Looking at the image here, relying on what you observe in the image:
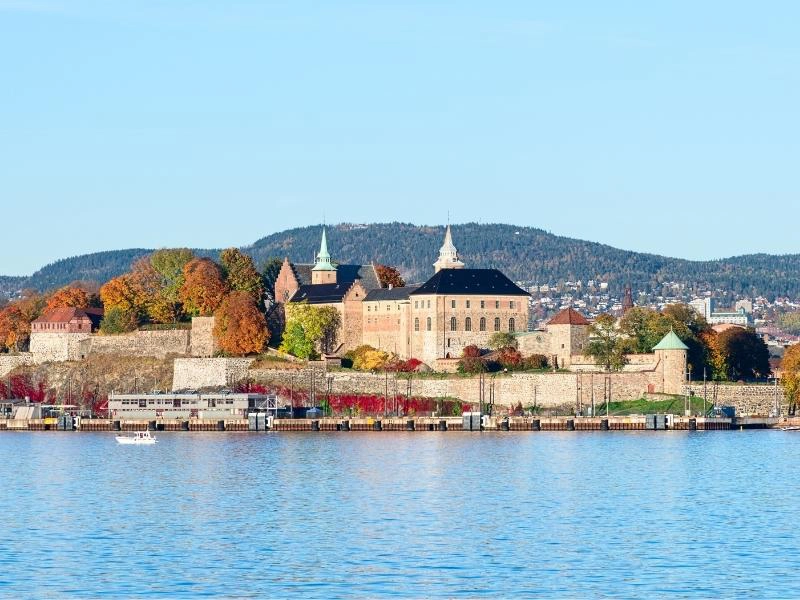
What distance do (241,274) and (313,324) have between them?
366 inches

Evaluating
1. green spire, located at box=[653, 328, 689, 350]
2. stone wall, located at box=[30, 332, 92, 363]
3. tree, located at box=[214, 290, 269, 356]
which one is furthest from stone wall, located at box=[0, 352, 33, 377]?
green spire, located at box=[653, 328, 689, 350]

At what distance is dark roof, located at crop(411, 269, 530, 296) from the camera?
10075 centimetres

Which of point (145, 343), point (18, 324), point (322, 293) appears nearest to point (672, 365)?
point (322, 293)

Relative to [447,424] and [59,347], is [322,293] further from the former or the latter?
[447,424]

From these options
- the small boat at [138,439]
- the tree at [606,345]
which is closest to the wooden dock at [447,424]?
the tree at [606,345]

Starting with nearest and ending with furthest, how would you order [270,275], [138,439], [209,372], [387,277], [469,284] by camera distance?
1. [138,439]
2. [469,284]
3. [209,372]
4. [387,277]
5. [270,275]

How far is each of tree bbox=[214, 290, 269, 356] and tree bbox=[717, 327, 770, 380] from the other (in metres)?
26.1

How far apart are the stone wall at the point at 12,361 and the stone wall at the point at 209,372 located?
1298 cm

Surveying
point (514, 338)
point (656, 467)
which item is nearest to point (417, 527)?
point (656, 467)

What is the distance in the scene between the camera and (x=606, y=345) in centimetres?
9331

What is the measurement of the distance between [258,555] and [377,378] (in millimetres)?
58980

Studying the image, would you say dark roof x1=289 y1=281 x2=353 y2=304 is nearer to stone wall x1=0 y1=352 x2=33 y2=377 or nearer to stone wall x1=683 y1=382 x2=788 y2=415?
stone wall x1=0 y1=352 x2=33 y2=377

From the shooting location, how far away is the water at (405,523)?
35.3 m

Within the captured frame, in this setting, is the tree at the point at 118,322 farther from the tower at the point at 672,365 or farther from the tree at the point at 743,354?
the tree at the point at 743,354
